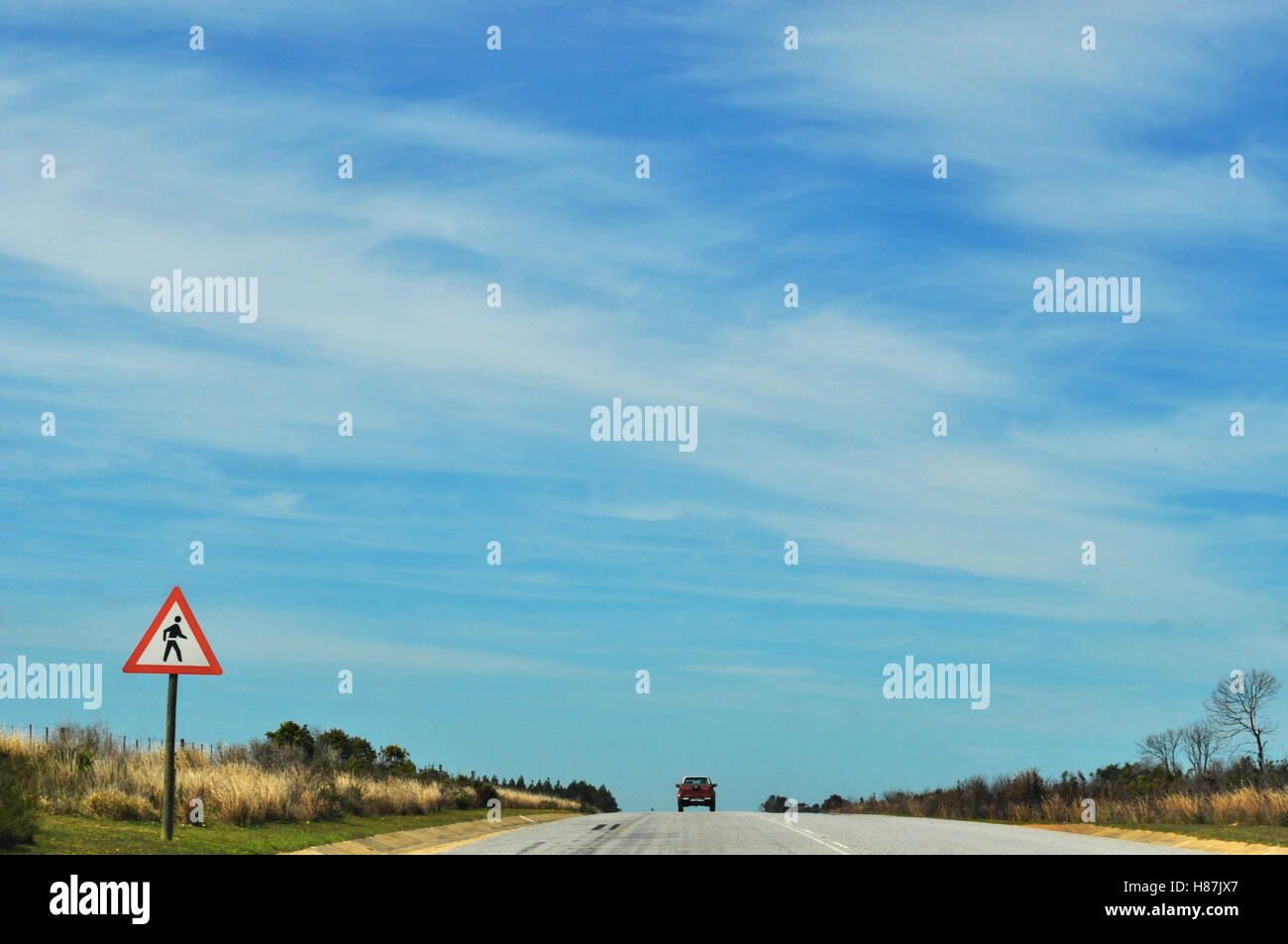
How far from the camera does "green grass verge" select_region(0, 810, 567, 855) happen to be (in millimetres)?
18531

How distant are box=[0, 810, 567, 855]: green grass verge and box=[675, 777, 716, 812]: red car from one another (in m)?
27.0

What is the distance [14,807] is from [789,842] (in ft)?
45.9

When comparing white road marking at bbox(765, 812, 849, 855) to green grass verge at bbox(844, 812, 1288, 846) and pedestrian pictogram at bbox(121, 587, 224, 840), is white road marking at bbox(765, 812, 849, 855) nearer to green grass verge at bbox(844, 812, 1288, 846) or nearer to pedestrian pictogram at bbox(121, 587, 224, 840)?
green grass verge at bbox(844, 812, 1288, 846)

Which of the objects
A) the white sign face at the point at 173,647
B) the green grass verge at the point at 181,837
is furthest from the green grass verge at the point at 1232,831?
the white sign face at the point at 173,647

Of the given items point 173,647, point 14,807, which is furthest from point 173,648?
point 14,807

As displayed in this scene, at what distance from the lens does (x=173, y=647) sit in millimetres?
18984

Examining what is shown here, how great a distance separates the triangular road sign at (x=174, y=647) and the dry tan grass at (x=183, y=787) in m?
6.14

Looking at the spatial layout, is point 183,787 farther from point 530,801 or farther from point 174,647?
point 530,801

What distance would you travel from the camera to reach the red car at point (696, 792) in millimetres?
54531
